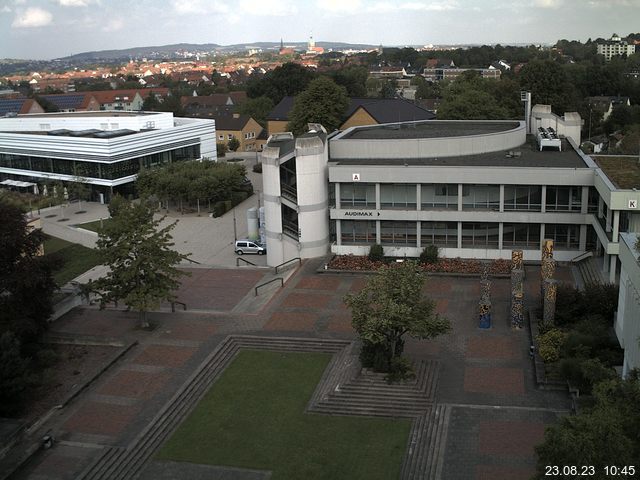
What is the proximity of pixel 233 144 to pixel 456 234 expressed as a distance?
5664cm

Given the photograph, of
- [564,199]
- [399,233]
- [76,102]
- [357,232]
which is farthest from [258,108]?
[564,199]

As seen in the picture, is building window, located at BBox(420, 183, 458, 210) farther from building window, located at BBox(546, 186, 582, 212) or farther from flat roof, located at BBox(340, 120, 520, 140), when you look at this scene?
flat roof, located at BBox(340, 120, 520, 140)

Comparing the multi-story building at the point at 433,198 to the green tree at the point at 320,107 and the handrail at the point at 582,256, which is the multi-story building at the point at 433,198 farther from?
the green tree at the point at 320,107

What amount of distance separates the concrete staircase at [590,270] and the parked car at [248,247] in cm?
1846

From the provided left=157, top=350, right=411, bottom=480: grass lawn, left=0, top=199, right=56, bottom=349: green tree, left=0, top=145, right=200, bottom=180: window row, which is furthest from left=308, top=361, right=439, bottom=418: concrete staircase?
left=0, top=145, right=200, bottom=180: window row

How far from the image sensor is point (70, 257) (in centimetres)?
4606

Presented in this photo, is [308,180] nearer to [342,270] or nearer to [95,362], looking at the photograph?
[342,270]

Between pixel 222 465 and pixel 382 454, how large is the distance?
472 centimetres

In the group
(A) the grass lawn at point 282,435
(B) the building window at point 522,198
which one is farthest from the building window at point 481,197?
(A) the grass lawn at point 282,435

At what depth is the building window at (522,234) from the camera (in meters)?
37.5

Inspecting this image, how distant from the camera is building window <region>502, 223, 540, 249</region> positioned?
37469 millimetres

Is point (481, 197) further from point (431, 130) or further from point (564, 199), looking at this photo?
point (431, 130)

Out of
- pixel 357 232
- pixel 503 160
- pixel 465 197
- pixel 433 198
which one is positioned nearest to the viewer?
pixel 465 197

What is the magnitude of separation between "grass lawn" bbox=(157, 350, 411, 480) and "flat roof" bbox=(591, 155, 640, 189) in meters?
17.6
